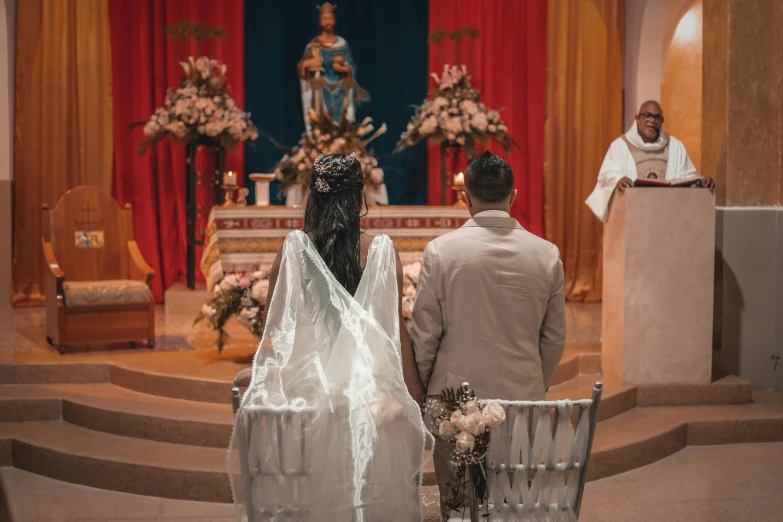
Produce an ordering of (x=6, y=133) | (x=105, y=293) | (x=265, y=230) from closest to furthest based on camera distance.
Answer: (x=105, y=293) → (x=265, y=230) → (x=6, y=133)

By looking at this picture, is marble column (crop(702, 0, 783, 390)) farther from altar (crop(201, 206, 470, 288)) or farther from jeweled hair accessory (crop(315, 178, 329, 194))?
jeweled hair accessory (crop(315, 178, 329, 194))

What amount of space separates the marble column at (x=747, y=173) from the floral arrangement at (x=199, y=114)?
3696 millimetres

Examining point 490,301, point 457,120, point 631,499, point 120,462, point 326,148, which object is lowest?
point 631,499

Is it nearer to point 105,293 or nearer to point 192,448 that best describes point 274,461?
point 192,448

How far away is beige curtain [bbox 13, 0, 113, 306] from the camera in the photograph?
28.5 ft

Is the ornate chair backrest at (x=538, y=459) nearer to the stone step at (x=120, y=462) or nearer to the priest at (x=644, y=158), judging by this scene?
the stone step at (x=120, y=462)

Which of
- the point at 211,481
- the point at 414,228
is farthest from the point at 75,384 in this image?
the point at 414,228

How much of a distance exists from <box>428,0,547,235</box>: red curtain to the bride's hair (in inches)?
272

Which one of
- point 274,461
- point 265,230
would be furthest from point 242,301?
point 274,461

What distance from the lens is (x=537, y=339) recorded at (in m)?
3.16

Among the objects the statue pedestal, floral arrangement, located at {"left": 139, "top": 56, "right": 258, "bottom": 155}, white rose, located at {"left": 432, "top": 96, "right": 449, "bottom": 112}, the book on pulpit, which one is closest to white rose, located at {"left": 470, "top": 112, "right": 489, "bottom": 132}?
white rose, located at {"left": 432, "top": 96, "right": 449, "bottom": 112}

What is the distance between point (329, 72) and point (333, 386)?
6.85m

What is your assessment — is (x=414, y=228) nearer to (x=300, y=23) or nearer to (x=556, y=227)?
(x=556, y=227)

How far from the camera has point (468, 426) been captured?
102 inches
